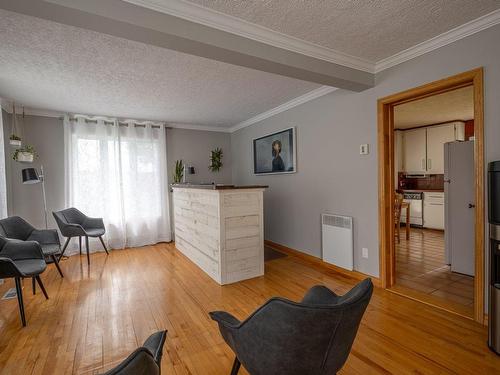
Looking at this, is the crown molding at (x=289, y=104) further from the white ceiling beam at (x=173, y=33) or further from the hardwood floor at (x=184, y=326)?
the hardwood floor at (x=184, y=326)

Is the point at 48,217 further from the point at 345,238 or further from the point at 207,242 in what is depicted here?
the point at 345,238

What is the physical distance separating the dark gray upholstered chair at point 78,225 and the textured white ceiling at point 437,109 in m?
5.27

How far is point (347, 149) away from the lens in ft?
10.7

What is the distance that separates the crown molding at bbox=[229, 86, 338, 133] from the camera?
354 cm

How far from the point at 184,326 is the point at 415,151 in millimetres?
6589

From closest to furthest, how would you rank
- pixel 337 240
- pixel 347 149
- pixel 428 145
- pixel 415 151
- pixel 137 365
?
pixel 137 365 < pixel 347 149 < pixel 337 240 < pixel 428 145 < pixel 415 151

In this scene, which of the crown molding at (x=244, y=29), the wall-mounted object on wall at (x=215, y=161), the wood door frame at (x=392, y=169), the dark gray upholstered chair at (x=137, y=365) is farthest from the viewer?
the wall-mounted object on wall at (x=215, y=161)

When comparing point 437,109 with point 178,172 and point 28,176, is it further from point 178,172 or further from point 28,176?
point 28,176

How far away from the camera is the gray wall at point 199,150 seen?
5590mm

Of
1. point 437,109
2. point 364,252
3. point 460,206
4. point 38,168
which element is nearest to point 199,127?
point 38,168

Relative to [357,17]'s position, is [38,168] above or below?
below

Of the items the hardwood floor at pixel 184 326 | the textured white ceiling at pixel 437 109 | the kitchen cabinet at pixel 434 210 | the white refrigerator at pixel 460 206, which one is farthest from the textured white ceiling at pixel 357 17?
the kitchen cabinet at pixel 434 210

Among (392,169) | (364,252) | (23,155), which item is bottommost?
(364,252)

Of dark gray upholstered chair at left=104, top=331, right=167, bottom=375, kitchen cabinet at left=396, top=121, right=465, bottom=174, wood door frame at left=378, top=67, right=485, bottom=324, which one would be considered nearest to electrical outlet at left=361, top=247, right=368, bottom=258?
wood door frame at left=378, top=67, right=485, bottom=324
